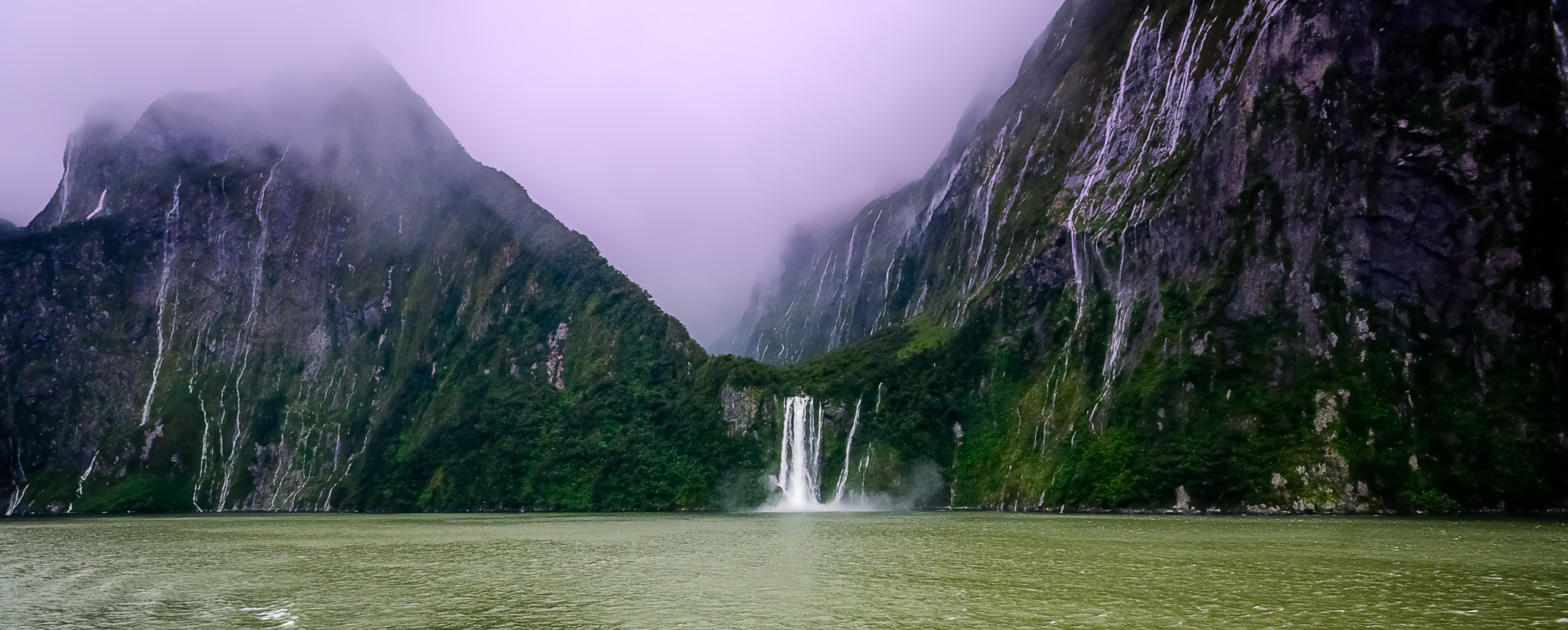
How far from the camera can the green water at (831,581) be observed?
854 inches

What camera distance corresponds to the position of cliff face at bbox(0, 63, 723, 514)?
156 meters

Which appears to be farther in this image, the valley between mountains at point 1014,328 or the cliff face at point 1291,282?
the valley between mountains at point 1014,328

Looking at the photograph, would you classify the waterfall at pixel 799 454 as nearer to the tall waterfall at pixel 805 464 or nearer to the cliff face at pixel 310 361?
the tall waterfall at pixel 805 464

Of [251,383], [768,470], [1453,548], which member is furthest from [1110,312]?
[251,383]

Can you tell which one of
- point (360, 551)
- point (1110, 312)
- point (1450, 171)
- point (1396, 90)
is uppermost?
point (1396, 90)

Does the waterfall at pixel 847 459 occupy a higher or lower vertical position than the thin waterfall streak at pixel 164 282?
lower

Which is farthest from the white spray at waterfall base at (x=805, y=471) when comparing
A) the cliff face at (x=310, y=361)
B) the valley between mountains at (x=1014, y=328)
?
the cliff face at (x=310, y=361)

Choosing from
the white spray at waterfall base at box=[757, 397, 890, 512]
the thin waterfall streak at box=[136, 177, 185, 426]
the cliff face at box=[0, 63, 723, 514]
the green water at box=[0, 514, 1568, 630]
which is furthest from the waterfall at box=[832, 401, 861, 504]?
the thin waterfall streak at box=[136, 177, 185, 426]

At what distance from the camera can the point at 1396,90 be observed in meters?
94.5

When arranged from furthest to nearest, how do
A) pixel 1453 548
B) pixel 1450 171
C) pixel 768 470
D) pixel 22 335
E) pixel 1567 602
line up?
pixel 22 335 → pixel 768 470 → pixel 1450 171 → pixel 1453 548 → pixel 1567 602

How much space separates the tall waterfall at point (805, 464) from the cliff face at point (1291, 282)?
9550mm

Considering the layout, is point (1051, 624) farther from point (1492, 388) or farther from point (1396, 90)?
point (1396, 90)

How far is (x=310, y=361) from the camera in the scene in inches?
7254

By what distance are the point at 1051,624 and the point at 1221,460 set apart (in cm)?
8082
